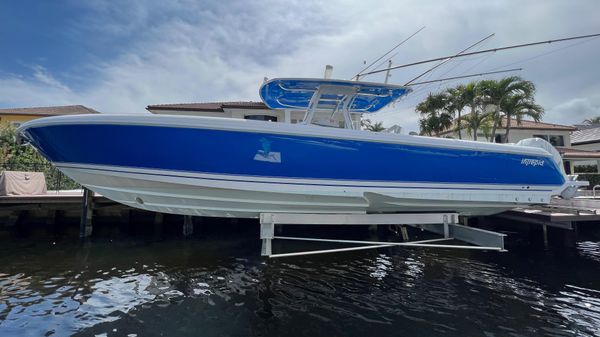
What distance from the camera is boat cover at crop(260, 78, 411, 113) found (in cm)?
468

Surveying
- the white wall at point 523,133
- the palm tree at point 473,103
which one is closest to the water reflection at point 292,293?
the palm tree at point 473,103

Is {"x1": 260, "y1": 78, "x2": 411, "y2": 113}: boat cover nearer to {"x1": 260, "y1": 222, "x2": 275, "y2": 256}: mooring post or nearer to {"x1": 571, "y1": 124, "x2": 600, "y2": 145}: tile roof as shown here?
{"x1": 260, "y1": 222, "x2": 275, "y2": 256}: mooring post

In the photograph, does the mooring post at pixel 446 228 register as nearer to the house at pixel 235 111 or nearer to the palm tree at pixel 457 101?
the house at pixel 235 111

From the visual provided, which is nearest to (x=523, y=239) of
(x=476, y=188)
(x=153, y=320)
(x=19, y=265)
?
(x=476, y=188)

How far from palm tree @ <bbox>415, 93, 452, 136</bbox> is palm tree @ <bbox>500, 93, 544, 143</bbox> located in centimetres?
280

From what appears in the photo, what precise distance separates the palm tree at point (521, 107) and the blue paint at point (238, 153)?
14192mm

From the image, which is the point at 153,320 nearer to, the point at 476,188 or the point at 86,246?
the point at 86,246

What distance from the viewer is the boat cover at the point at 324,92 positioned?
15.4 feet

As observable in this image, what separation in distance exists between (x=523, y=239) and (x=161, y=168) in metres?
8.37

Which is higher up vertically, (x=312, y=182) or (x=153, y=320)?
(x=312, y=182)

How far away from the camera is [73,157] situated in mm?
4316

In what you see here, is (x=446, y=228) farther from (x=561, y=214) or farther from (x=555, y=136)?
(x=555, y=136)

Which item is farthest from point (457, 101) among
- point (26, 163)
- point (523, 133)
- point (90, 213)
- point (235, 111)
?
point (26, 163)

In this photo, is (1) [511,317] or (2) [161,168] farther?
(2) [161,168]
